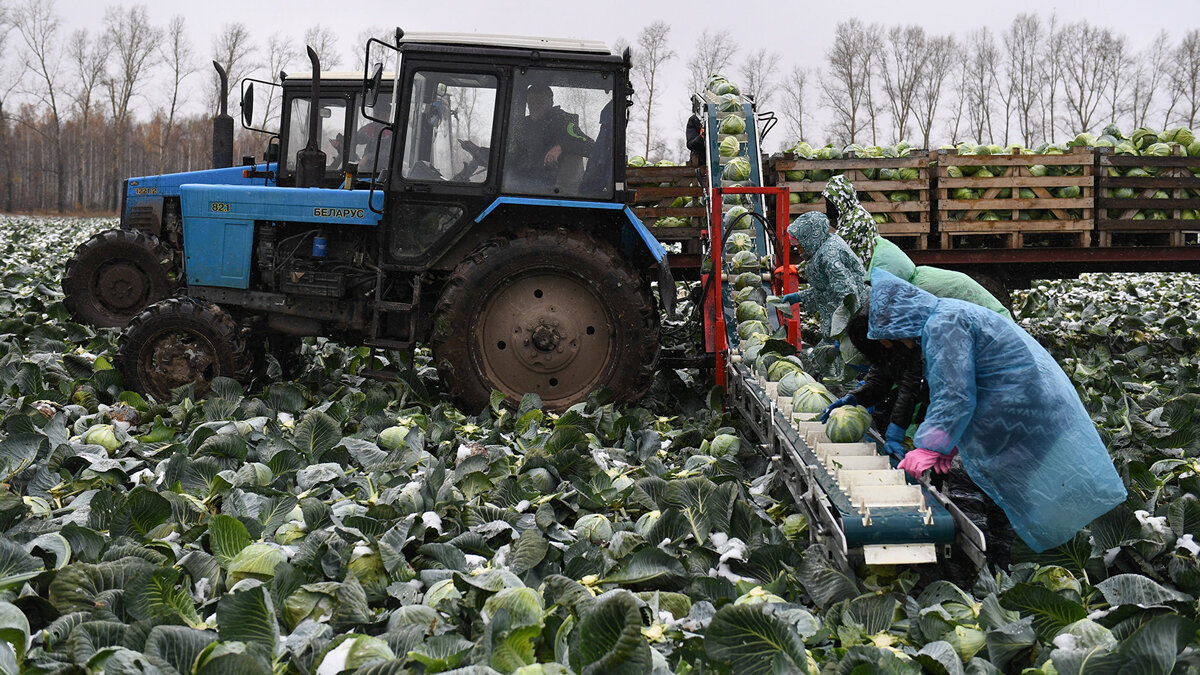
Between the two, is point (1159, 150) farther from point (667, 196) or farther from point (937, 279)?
point (937, 279)

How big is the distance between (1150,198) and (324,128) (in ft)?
26.8

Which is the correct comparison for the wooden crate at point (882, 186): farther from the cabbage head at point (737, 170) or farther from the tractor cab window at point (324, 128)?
the tractor cab window at point (324, 128)

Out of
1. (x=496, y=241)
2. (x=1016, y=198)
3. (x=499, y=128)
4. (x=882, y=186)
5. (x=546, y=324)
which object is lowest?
(x=546, y=324)

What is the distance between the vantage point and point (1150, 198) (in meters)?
8.88

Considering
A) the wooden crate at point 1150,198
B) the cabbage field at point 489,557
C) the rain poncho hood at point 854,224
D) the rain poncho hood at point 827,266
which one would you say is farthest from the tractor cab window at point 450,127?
the wooden crate at point 1150,198

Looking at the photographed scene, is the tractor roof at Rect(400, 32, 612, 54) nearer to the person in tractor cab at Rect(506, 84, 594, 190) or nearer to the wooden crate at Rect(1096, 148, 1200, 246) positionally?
the person in tractor cab at Rect(506, 84, 594, 190)

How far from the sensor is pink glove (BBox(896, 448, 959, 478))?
3.28 m

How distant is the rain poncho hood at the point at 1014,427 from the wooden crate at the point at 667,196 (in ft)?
19.1

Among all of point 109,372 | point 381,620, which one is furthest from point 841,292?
point 109,372

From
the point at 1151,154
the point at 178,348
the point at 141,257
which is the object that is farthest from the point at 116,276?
the point at 1151,154

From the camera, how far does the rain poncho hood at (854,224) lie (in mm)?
5879

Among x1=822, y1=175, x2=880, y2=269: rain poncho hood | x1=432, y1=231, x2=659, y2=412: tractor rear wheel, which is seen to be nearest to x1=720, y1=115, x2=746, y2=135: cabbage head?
x1=822, y1=175, x2=880, y2=269: rain poncho hood

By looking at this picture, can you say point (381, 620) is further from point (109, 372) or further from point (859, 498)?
point (109, 372)

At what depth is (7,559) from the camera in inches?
118
